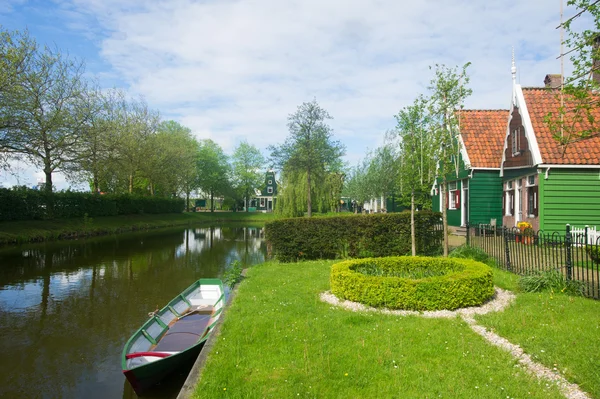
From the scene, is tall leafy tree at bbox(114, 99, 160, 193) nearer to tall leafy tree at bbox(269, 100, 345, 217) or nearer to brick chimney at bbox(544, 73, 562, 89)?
tall leafy tree at bbox(269, 100, 345, 217)

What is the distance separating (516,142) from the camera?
1761cm

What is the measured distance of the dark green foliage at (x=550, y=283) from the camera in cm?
802

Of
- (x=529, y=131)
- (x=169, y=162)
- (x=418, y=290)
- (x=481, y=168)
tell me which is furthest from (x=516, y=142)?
(x=169, y=162)

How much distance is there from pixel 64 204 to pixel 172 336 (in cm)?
2787

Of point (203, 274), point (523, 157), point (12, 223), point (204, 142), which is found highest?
point (204, 142)

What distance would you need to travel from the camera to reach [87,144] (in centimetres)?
2884

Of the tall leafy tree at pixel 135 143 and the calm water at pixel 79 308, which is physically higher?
the tall leafy tree at pixel 135 143

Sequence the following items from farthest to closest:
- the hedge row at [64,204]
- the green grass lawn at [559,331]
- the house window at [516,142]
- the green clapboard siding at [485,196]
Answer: the hedge row at [64,204]
the green clapboard siding at [485,196]
the house window at [516,142]
the green grass lawn at [559,331]

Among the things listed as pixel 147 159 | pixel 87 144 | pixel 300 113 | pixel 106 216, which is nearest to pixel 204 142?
pixel 147 159

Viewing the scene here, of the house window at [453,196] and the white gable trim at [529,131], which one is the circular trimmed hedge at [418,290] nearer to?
the white gable trim at [529,131]

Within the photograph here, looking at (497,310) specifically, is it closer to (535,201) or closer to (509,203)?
(535,201)

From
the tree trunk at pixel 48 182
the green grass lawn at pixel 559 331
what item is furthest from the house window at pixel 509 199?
the tree trunk at pixel 48 182

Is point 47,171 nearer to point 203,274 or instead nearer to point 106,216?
point 106,216

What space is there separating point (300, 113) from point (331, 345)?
58.6 ft
